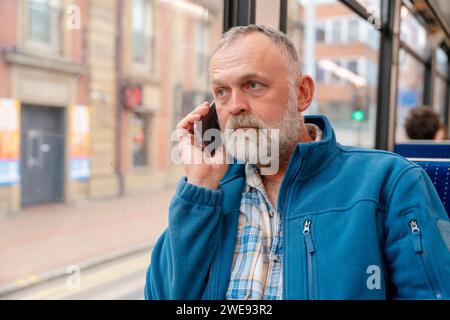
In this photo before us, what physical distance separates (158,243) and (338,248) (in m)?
0.45

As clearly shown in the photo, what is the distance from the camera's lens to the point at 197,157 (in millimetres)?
1081

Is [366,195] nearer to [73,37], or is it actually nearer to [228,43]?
[228,43]

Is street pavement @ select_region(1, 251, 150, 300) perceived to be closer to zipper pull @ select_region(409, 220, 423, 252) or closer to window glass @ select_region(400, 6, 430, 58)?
zipper pull @ select_region(409, 220, 423, 252)

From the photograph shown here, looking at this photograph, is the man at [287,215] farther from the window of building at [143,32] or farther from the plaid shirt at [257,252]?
the window of building at [143,32]

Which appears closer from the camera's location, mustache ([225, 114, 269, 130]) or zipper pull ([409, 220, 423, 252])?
zipper pull ([409, 220, 423, 252])

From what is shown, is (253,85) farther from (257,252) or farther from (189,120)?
Result: (257,252)

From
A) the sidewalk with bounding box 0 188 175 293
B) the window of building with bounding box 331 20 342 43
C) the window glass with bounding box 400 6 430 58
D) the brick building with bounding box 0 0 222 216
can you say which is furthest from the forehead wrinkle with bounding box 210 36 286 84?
the window of building with bounding box 331 20 342 43

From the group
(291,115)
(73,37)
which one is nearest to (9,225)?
(73,37)

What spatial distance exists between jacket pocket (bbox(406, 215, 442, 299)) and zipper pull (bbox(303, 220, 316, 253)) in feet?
0.69

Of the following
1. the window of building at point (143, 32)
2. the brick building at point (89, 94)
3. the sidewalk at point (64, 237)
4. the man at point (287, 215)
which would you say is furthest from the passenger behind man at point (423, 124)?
the window of building at point (143, 32)

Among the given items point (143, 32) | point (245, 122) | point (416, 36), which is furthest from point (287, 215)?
point (143, 32)

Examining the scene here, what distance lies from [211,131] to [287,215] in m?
0.34

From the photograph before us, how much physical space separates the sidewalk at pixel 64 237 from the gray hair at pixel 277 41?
3123mm

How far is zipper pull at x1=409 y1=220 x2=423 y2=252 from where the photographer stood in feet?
3.01
